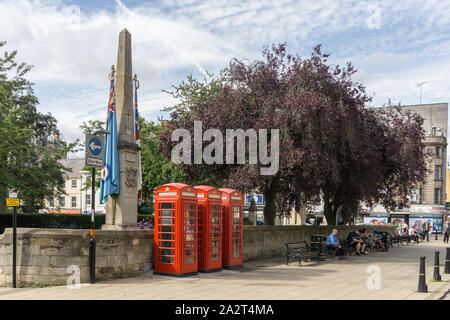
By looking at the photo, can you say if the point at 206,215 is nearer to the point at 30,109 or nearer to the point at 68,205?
the point at 30,109

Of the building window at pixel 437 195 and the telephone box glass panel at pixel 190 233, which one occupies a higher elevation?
the telephone box glass panel at pixel 190 233

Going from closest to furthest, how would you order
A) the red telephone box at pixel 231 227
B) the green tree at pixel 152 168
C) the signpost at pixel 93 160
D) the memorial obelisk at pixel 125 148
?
the signpost at pixel 93 160
the red telephone box at pixel 231 227
the memorial obelisk at pixel 125 148
the green tree at pixel 152 168

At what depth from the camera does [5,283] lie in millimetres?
10867

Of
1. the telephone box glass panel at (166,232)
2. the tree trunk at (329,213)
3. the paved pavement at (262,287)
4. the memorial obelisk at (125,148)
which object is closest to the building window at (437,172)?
the tree trunk at (329,213)

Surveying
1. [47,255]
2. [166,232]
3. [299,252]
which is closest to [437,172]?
[299,252]

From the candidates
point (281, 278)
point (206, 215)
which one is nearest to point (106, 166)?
point (206, 215)

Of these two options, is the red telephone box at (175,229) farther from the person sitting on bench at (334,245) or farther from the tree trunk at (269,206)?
the tree trunk at (269,206)

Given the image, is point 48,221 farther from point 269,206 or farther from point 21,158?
point 269,206

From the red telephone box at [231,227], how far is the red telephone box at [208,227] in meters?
0.66

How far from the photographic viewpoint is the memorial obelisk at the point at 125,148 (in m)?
15.5

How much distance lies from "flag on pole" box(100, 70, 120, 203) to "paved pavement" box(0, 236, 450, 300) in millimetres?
3757

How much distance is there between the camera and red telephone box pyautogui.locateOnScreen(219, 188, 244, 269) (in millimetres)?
14344

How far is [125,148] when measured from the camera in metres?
15.7
